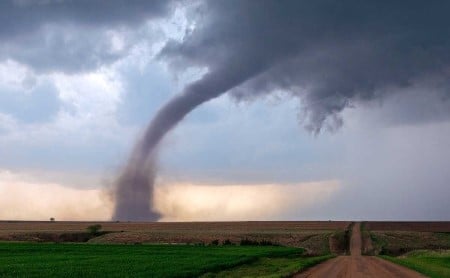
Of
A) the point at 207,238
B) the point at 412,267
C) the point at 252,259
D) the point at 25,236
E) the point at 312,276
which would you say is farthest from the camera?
the point at 25,236

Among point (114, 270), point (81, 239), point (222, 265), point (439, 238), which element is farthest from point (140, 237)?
point (114, 270)

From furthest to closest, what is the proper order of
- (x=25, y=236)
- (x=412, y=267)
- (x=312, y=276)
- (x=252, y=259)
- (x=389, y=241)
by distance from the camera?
(x=25, y=236), (x=389, y=241), (x=252, y=259), (x=412, y=267), (x=312, y=276)

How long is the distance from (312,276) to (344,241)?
3187 inches

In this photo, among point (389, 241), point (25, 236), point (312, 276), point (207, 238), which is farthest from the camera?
point (25, 236)

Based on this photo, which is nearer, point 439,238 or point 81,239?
point 439,238

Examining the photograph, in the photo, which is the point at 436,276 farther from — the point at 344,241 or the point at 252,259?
the point at 344,241

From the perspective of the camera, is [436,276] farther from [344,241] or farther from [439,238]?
[439,238]

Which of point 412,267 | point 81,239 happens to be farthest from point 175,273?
point 81,239

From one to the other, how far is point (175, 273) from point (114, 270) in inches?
187

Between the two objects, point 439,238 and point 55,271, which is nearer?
point 55,271

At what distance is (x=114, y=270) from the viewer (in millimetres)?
45594

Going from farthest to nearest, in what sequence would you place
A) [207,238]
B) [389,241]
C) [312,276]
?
[207,238]
[389,241]
[312,276]

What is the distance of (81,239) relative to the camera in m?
137

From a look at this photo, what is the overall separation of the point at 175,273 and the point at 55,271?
28.3 ft
